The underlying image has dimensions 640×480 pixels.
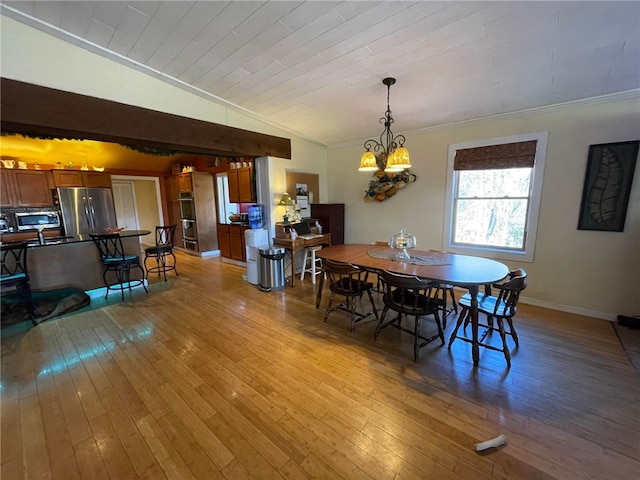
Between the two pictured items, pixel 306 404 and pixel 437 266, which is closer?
pixel 306 404

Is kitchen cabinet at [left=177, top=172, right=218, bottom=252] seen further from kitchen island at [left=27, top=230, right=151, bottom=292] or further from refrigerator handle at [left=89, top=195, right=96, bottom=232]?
kitchen island at [left=27, top=230, right=151, bottom=292]

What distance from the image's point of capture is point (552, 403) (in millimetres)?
1771

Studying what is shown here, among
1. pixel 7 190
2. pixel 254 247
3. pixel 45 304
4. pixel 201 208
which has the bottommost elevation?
pixel 45 304

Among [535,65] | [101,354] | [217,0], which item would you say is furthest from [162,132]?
[535,65]

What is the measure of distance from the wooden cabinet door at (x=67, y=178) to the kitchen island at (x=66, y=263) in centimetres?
241

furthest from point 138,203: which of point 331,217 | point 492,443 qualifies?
point 492,443

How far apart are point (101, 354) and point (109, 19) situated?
2931 millimetres

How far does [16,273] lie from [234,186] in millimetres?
3171

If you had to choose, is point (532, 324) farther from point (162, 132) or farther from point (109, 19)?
point (109, 19)

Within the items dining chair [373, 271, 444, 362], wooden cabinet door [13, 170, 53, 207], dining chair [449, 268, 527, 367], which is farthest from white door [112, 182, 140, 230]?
dining chair [449, 268, 527, 367]

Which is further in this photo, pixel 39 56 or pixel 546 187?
pixel 546 187

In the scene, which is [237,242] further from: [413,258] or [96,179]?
[413,258]

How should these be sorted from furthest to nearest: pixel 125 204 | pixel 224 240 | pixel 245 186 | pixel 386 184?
pixel 125 204 → pixel 224 240 → pixel 245 186 → pixel 386 184

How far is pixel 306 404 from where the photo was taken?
1.79 meters
